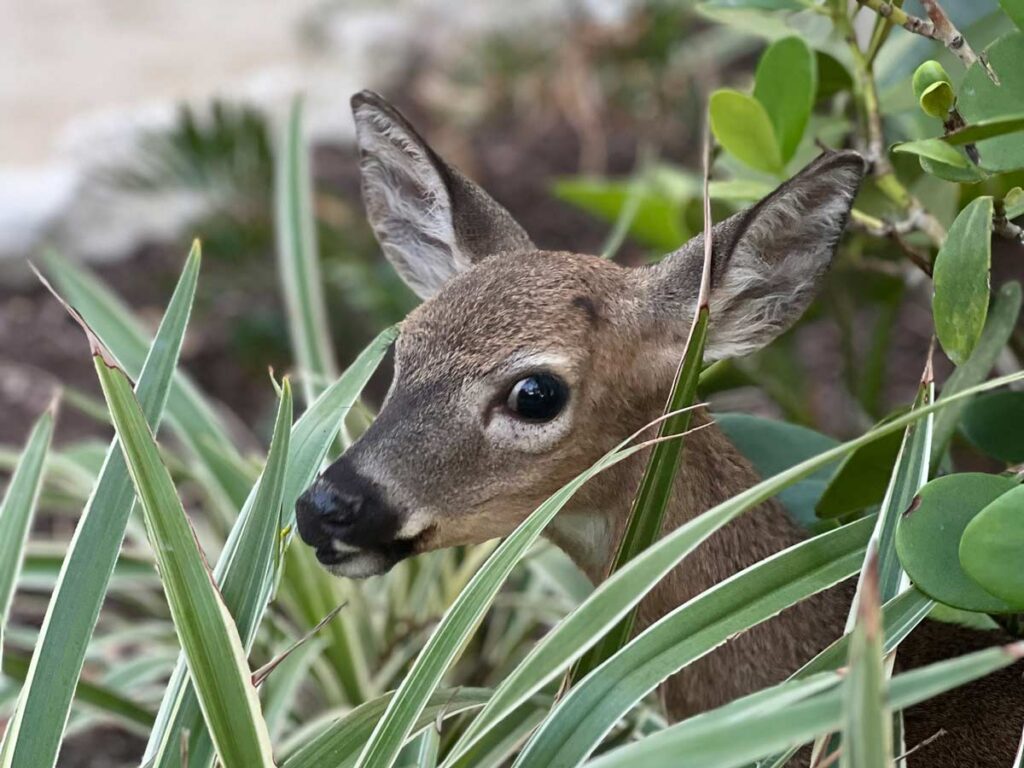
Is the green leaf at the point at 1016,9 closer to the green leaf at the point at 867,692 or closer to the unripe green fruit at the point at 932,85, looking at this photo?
the unripe green fruit at the point at 932,85

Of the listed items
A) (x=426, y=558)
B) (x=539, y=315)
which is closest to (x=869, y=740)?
(x=539, y=315)

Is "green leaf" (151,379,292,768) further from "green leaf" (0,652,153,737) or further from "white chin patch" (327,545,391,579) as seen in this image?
"green leaf" (0,652,153,737)

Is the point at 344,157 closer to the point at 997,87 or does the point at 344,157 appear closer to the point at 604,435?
the point at 604,435

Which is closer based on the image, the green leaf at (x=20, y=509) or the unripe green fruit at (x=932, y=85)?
the unripe green fruit at (x=932, y=85)

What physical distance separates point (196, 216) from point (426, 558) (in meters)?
1.87

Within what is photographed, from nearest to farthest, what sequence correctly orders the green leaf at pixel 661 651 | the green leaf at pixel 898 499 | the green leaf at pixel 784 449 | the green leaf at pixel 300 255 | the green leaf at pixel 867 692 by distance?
the green leaf at pixel 867 692 < the green leaf at pixel 661 651 < the green leaf at pixel 898 499 < the green leaf at pixel 784 449 < the green leaf at pixel 300 255

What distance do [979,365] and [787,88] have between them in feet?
1.48

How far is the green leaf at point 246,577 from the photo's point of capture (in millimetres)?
1491

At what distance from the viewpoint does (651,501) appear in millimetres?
1481

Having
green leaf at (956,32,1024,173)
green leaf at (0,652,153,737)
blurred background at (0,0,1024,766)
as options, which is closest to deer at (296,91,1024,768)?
green leaf at (956,32,1024,173)

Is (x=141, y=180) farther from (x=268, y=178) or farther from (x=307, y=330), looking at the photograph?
(x=307, y=330)

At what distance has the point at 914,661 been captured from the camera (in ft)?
5.58

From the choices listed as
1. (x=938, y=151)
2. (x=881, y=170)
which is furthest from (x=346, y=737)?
(x=881, y=170)

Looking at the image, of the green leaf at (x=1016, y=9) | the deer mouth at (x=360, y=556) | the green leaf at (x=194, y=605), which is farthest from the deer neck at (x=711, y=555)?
the green leaf at (x=1016, y=9)
